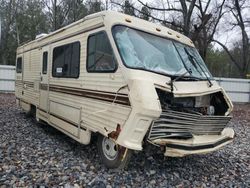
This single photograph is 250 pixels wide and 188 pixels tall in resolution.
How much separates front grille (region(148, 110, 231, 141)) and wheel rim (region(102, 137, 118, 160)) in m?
0.89

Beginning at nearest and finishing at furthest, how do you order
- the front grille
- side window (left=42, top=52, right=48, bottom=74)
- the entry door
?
1. the front grille
2. the entry door
3. side window (left=42, top=52, right=48, bottom=74)

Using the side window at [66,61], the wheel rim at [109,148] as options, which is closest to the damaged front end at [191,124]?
the wheel rim at [109,148]

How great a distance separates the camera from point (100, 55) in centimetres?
573

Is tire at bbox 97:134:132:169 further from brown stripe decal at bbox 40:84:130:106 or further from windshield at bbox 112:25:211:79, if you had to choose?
windshield at bbox 112:25:211:79

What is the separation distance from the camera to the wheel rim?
5530mm

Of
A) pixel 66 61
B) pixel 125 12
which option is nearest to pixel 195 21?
pixel 125 12

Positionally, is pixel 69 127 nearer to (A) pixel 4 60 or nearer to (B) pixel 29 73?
(B) pixel 29 73

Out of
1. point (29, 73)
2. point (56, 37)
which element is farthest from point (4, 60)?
point (56, 37)

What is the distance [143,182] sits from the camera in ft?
16.5

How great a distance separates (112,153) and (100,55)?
1670 millimetres

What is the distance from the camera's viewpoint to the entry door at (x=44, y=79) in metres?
8.58

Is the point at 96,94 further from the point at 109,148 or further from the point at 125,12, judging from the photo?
the point at 125,12

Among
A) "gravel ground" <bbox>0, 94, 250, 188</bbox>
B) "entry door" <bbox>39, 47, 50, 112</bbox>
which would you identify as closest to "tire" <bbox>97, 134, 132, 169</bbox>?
"gravel ground" <bbox>0, 94, 250, 188</bbox>

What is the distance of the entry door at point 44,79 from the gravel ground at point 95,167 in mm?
1185
